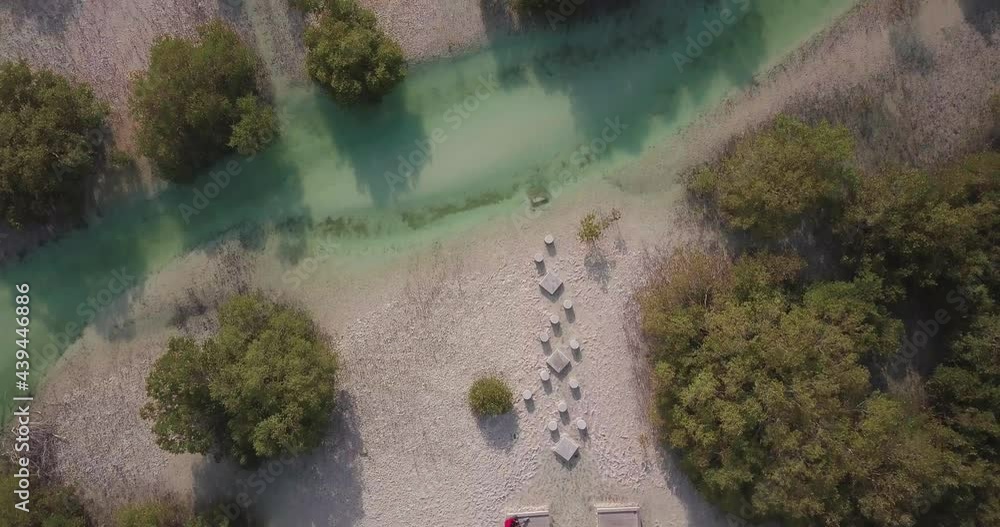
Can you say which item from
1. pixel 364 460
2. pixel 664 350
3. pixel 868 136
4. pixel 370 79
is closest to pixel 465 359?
pixel 364 460

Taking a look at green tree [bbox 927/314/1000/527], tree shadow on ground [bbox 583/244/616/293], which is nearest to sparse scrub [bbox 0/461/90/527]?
tree shadow on ground [bbox 583/244/616/293]

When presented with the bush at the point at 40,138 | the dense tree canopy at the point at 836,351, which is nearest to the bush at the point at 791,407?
the dense tree canopy at the point at 836,351

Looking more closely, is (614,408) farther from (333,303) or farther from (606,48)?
(606,48)
